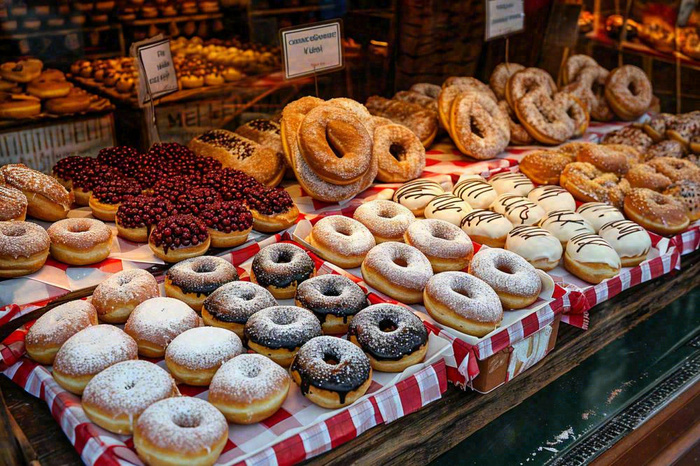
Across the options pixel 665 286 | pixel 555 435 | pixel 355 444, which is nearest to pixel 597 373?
pixel 555 435

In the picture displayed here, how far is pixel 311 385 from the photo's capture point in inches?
73.7

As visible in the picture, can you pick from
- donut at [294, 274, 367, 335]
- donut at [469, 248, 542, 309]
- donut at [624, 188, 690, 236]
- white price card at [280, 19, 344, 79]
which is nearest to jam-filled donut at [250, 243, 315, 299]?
donut at [294, 274, 367, 335]

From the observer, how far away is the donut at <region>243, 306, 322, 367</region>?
201cm

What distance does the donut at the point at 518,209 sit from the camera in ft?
10.2

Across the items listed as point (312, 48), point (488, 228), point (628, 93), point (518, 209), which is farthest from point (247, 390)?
point (628, 93)

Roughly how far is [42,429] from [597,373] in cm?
231

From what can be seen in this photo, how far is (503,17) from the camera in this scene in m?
4.39

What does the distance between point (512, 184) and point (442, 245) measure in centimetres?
109

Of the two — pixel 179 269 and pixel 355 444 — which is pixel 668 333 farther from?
pixel 179 269

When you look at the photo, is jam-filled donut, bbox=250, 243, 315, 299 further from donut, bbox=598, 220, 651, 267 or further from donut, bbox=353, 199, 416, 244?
donut, bbox=598, 220, 651, 267

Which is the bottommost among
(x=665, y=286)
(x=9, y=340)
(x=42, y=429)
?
(x=665, y=286)

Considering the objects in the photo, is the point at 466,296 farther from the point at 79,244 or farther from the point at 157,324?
the point at 79,244

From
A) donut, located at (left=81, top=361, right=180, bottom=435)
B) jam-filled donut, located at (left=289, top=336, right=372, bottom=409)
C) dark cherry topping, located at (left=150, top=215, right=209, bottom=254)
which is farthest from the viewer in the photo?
dark cherry topping, located at (left=150, top=215, right=209, bottom=254)

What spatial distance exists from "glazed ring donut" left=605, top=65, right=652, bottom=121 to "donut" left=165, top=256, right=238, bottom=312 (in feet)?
12.3
